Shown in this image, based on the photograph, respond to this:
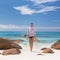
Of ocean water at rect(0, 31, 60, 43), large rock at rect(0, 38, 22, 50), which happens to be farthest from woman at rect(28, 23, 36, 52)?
large rock at rect(0, 38, 22, 50)

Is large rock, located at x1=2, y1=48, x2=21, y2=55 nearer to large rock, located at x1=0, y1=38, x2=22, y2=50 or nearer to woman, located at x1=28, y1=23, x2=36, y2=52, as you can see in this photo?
large rock, located at x1=0, y1=38, x2=22, y2=50

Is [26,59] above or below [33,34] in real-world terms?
below

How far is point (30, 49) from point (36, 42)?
0.37 ft

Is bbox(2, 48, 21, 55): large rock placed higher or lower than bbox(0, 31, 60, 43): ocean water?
lower

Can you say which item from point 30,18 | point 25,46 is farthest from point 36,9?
point 25,46

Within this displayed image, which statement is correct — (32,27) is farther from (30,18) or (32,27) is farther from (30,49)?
(30,49)

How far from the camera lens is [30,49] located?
2.45 m

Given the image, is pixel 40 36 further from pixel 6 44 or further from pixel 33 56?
pixel 6 44

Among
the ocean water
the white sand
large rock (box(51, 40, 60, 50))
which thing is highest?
the ocean water

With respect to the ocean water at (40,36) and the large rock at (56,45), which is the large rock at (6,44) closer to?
the ocean water at (40,36)

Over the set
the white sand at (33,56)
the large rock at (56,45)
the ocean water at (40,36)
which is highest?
the ocean water at (40,36)

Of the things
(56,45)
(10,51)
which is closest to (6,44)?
(10,51)

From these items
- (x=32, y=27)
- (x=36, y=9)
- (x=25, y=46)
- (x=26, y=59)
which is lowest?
(x=26, y=59)

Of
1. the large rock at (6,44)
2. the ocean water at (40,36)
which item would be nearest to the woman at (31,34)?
the ocean water at (40,36)
